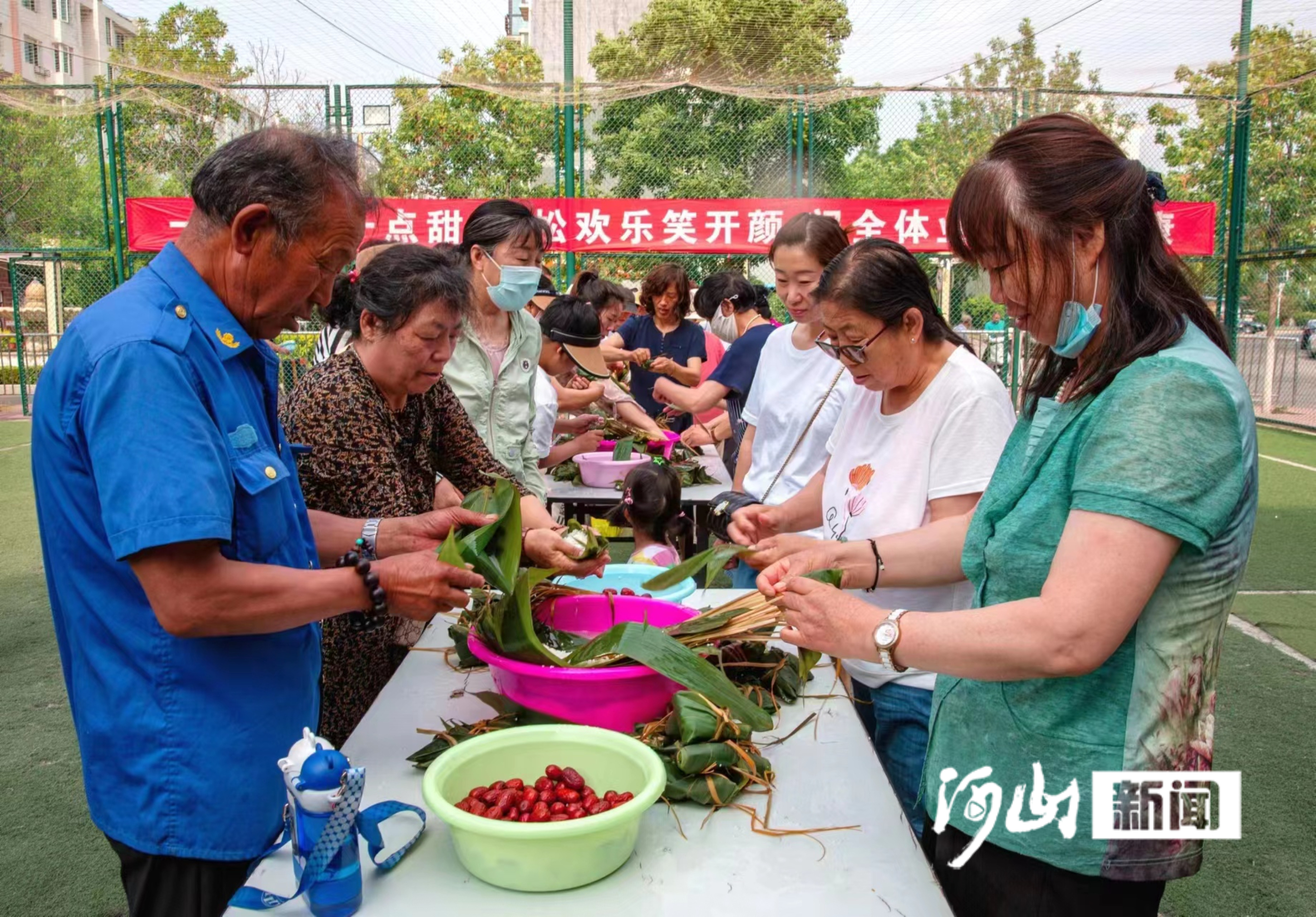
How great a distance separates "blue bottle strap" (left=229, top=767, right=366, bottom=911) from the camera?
1.21 meters

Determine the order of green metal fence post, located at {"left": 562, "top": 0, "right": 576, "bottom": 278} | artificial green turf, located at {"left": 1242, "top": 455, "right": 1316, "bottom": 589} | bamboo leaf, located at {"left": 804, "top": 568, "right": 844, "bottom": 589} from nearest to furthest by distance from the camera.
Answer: bamboo leaf, located at {"left": 804, "top": 568, "right": 844, "bottom": 589} < artificial green turf, located at {"left": 1242, "top": 455, "right": 1316, "bottom": 589} < green metal fence post, located at {"left": 562, "top": 0, "right": 576, "bottom": 278}

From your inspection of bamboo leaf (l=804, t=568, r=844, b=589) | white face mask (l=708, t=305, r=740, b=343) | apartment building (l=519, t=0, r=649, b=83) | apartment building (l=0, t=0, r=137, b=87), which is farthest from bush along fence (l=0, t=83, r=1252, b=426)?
apartment building (l=0, t=0, r=137, b=87)

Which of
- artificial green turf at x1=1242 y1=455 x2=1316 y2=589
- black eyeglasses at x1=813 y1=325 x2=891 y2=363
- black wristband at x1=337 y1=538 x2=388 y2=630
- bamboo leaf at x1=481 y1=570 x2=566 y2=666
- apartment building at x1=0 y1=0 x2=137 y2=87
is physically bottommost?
artificial green turf at x1=1242 y1=455 x2=1316 y2=589

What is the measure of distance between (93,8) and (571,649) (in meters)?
49.1

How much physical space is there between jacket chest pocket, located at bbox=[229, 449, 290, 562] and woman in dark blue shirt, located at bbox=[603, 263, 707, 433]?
4.37 meters

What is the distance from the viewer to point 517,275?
136 inches

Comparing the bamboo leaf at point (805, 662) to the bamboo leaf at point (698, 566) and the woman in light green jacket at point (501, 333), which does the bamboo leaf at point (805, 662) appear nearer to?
the bamboo leaf at point (698, 566)

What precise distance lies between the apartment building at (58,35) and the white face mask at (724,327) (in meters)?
32.9

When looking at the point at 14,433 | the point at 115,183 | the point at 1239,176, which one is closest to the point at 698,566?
the point at 115,183

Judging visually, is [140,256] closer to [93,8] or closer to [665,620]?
[665,620]

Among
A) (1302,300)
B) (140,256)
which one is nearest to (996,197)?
(140,256)

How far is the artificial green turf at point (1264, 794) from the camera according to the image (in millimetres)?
2715

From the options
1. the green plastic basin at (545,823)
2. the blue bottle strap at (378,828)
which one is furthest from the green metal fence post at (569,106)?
the blue bottle strap at (378,828)

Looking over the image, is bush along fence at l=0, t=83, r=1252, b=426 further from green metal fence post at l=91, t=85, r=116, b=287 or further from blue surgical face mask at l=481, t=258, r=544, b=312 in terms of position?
blue surgical face mask at l=481, t=258, r=544, b=312
